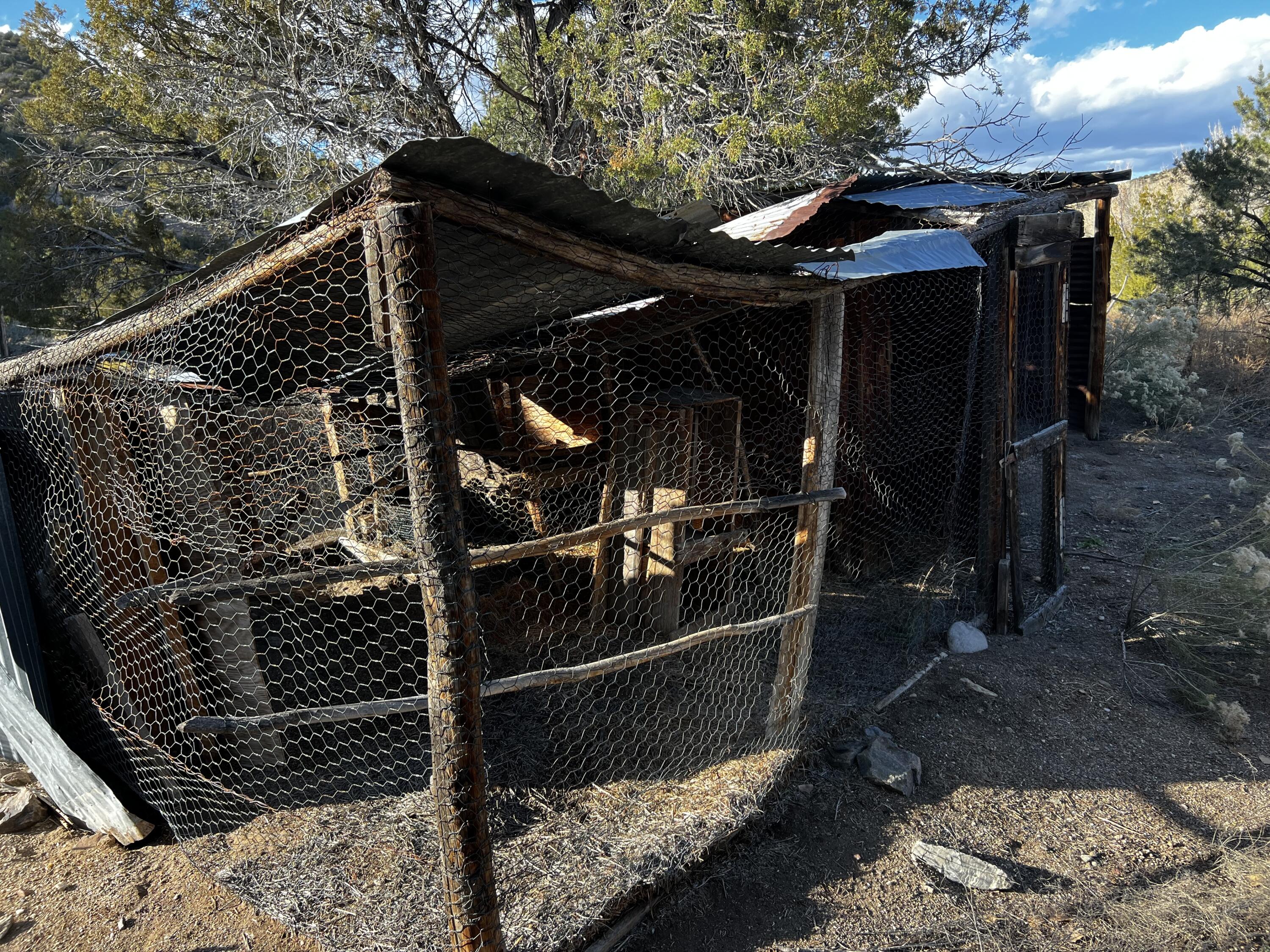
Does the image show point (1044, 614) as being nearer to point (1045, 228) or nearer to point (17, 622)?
point (1045, 228)

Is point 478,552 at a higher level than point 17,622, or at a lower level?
higher

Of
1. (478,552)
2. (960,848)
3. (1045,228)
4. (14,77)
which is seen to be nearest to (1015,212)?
(1045,228)

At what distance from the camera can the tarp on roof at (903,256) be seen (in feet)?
9.99

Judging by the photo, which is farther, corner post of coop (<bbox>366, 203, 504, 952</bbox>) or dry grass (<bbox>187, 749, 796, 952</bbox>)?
dry grass (<bbox>187, 749, 796, 952</bbox>)

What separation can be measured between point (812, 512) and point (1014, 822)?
1.53m

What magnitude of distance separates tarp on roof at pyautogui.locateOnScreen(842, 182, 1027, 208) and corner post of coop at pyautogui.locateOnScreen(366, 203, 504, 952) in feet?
13.8

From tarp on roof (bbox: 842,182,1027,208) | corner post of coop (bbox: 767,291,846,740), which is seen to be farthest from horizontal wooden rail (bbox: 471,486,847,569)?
tarp on roof (bbox: 842,182,1027,208)

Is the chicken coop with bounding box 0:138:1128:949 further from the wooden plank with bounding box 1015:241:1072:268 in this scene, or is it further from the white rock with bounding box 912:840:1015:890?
the white rock with bounding box 912:840:1015:890

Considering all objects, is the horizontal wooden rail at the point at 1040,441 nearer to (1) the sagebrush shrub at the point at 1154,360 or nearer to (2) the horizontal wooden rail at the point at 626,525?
(2) the horizontal wooden rail at the point at 626,525

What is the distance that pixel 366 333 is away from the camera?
11.5ft

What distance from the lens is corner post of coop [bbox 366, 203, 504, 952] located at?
1854 mm

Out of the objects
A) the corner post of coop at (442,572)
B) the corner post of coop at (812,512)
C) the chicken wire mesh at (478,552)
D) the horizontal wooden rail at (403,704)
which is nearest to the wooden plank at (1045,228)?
the chicken wire mesh at (478,552)

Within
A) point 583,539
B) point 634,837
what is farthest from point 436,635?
point 634,837

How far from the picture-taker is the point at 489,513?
5.16 meters
